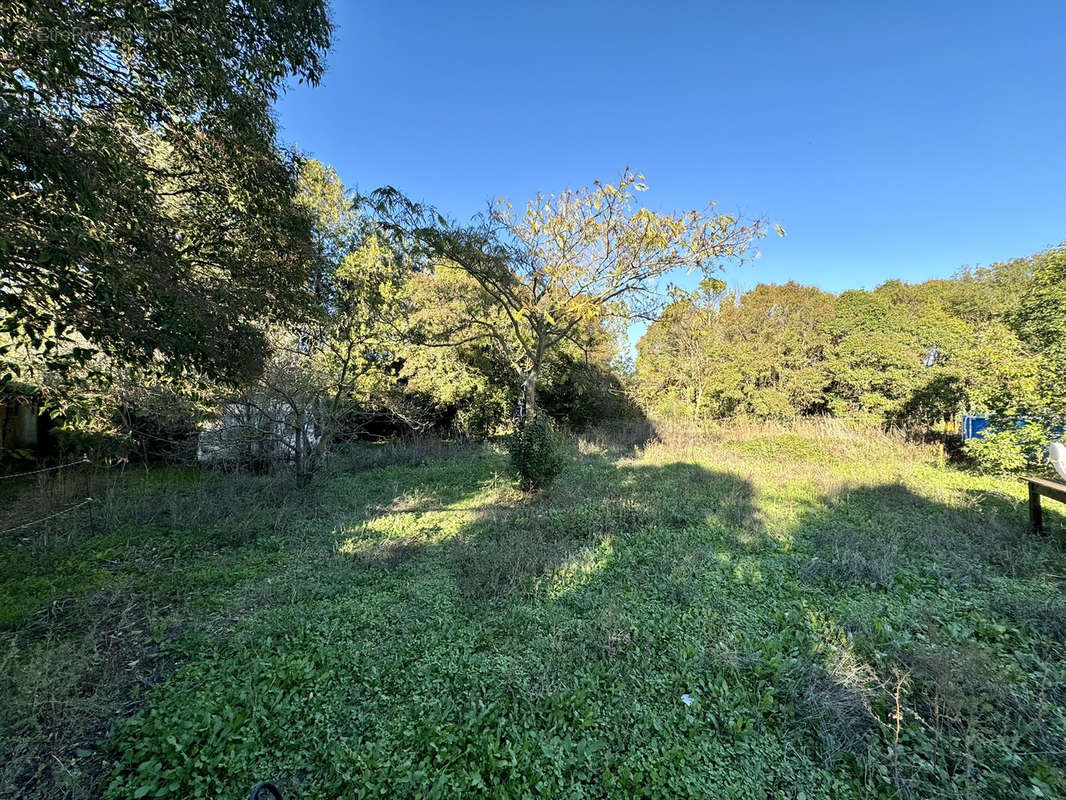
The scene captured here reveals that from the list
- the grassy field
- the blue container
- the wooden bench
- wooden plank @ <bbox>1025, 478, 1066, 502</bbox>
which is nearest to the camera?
the grassy field

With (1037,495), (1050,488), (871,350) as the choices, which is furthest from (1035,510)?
(871,350)

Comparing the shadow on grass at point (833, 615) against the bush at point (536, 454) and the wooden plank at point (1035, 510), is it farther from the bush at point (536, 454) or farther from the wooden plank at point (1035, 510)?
the bush at point (536, 454)

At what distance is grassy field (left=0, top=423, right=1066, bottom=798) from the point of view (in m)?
1.74

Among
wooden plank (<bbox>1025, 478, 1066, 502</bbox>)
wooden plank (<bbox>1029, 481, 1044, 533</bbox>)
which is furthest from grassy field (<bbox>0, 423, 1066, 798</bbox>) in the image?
wooden plank (<bbox>1025, 478, 1066, 502</bbox>)

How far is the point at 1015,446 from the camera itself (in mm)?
5418

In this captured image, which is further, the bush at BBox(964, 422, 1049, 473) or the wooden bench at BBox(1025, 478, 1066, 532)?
the bush at BBox(964, 422, 1049, 473)

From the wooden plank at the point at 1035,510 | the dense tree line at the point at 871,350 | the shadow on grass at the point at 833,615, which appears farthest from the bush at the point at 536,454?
the wooden plank at the point at 1035,510

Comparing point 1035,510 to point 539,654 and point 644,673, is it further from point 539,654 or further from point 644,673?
point 539,654

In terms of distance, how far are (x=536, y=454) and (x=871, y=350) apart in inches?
388

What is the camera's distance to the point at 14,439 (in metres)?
6.85

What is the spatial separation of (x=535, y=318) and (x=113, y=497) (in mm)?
5812

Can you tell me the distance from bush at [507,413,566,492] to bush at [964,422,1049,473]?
228 inches

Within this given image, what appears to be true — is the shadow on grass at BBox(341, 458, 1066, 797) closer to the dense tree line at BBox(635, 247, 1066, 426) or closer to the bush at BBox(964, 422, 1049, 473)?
the bush at BBox(964, 422, 1049, 473)

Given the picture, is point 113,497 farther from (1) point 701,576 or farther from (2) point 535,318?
(1) point 701,576
